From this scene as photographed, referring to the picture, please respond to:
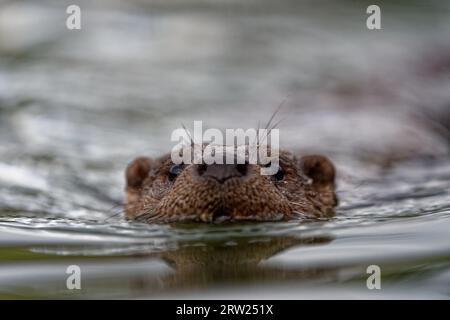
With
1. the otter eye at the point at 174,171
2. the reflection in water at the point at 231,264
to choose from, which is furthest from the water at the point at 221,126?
the otter eye at the point at 174,171

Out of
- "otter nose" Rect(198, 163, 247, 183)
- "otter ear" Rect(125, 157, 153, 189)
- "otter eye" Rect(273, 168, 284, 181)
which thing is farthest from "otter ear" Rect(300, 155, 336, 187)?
"otter nose" Rect(198, 163, 247, 183)

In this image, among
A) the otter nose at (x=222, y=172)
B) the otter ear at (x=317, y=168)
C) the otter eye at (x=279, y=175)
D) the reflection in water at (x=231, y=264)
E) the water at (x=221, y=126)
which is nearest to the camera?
the reflection in water at (x=231, y=264)

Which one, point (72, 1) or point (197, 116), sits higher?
point (72, 1)

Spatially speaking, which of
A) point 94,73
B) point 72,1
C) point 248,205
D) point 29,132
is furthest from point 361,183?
point 72,1

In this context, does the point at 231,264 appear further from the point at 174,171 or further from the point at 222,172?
the point at 174,171

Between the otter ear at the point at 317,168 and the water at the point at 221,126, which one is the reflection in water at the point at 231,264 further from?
the otter ear at the point at 317,168

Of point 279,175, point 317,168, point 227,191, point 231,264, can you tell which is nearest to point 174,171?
point 279,175
